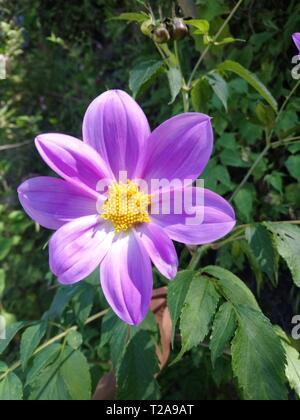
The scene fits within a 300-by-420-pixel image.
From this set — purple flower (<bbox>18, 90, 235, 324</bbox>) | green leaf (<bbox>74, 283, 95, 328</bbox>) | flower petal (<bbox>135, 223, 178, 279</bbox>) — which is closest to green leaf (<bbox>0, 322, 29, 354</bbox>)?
green leaf (<bbox>74, 283, 95, 328</bbox>)

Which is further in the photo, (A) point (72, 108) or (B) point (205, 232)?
(A) point (72, 108)

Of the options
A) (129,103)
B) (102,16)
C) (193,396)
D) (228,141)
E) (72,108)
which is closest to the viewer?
(129,103)

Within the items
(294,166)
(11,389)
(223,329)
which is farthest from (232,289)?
(294,166)

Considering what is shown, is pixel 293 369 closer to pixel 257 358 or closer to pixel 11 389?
pixel 257 358

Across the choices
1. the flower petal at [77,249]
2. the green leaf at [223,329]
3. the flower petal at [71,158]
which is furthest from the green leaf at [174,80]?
the green leaf at [223,329]

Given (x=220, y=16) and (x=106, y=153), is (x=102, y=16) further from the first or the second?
(x=106, y=153)

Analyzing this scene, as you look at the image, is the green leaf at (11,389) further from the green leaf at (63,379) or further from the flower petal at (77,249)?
the flower petal at (77,249)
